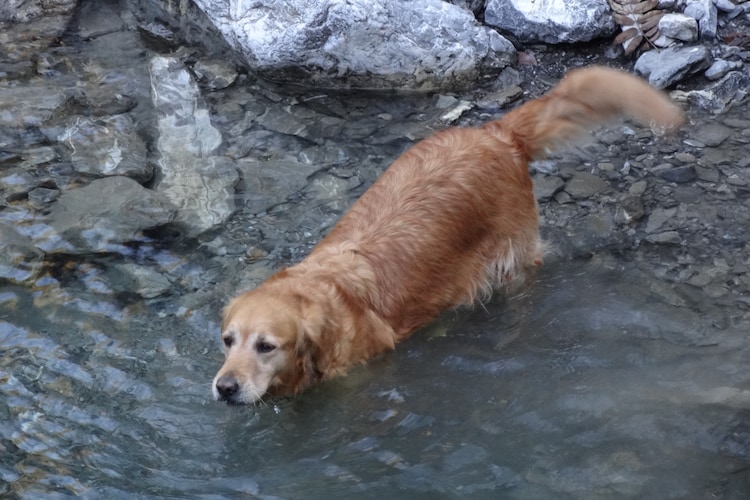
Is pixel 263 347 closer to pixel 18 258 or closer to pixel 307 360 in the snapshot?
pixel 307 360

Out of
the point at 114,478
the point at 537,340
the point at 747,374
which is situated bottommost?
the point at 114,478

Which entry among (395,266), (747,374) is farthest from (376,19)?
(747,374)

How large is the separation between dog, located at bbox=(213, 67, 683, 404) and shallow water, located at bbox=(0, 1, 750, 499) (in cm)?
20

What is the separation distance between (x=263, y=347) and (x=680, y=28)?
437 cm

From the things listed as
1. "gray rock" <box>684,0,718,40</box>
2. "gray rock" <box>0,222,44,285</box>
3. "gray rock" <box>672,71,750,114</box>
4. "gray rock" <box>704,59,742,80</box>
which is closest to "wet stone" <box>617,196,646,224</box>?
"gray rock" <box>672,71,750,114</box>

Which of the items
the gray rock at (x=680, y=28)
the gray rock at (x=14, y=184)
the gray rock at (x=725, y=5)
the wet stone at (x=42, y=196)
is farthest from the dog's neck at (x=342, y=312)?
the gray rock at (x=725, y=5)

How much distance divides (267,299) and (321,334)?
0.31 meters

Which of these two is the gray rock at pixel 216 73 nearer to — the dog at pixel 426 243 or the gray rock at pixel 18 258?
the gray rock at pixel 18 258

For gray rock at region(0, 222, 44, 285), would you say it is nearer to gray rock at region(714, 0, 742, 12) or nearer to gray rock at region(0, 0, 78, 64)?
gray rock at region(0, 0, 78, 64)

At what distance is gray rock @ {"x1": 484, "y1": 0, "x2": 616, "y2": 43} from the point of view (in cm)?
704

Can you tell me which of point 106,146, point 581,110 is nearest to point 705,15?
point 581,110

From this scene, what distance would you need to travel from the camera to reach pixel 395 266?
15.4 feet

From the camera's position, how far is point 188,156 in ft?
20.8

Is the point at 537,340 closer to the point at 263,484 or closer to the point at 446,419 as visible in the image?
the point at 446,419
